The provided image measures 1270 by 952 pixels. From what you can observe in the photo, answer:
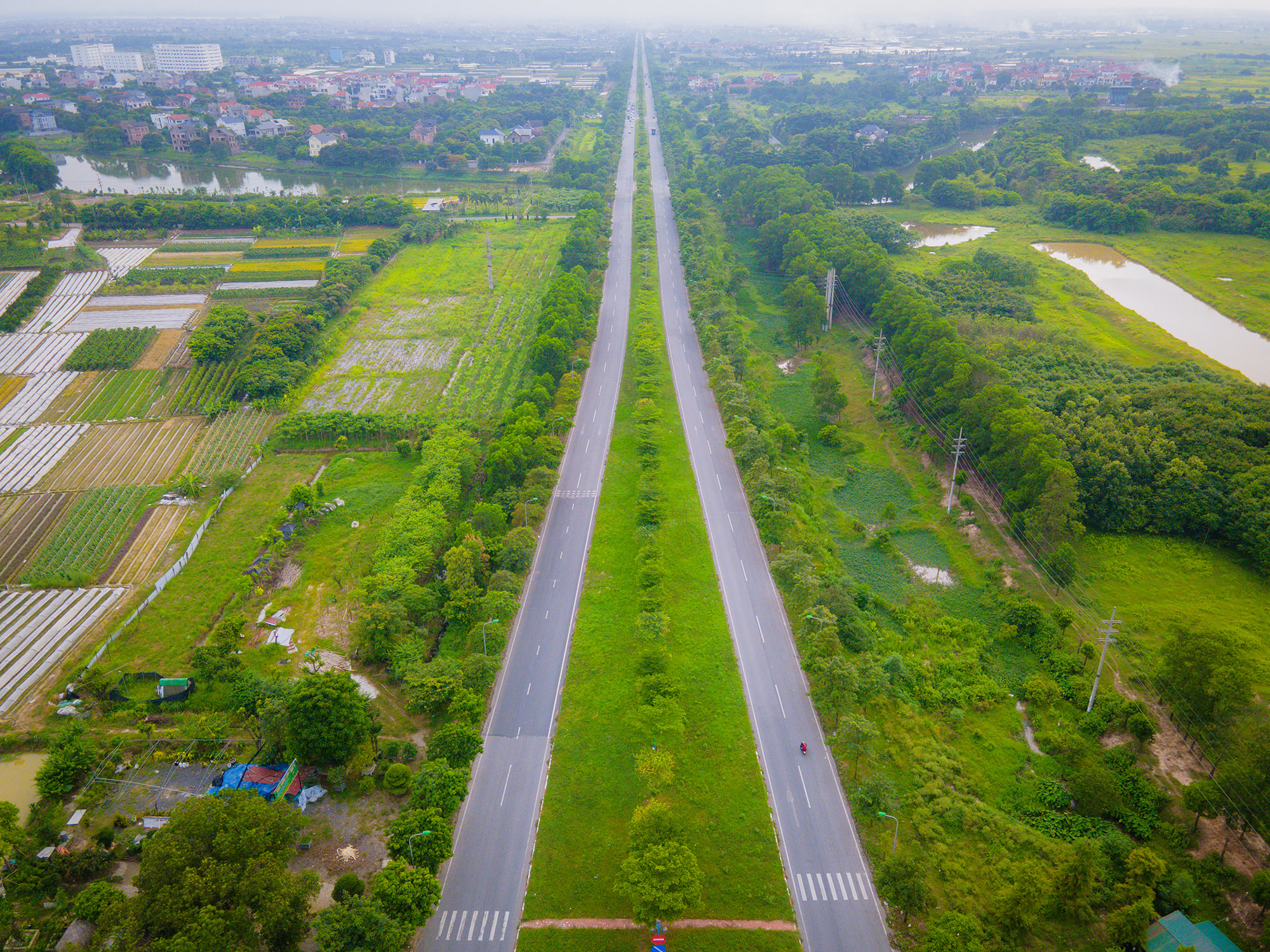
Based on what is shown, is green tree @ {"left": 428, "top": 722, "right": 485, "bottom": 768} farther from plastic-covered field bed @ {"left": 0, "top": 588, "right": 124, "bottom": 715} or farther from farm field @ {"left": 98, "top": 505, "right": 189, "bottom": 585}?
farm field @ {"left": 98, "top": 505, "right": 189, "bottom": 585}

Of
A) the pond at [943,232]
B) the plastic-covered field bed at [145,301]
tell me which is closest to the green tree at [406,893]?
the plastic-covered field bed at [145,301]

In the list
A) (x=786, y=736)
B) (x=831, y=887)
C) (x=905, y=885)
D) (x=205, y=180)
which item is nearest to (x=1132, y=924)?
(x=905, y=885)

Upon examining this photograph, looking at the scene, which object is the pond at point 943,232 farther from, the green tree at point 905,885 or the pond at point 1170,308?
the green tree at point 905,885

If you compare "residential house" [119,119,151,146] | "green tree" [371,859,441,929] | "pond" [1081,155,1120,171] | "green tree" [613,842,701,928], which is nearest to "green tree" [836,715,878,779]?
"green tree" [613,842,701,928]

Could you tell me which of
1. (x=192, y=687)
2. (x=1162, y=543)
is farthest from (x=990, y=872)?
(x=192, y=687)

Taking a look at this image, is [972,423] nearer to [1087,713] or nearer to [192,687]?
[1087,713]

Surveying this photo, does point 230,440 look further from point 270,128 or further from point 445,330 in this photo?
point 270,128

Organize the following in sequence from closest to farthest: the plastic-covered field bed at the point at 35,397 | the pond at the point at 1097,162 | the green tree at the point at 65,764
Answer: the green tree at the point at 65,764 → the plastic-covered field bed at the point at 35,397 → the pond at the point at 1097,162
